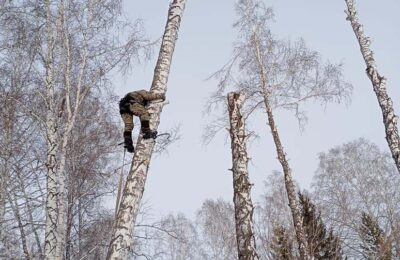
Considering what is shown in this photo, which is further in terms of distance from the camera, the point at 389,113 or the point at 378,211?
the point at 378,211

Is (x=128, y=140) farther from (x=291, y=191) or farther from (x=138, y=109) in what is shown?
(x=291, y=191)

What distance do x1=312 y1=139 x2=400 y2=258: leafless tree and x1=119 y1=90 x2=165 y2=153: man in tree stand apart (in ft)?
53.6

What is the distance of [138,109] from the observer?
457cm

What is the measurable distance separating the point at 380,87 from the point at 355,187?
14904 millimetres

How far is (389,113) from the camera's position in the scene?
667cm

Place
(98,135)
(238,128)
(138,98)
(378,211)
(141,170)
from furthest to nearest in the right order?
(378,211) → (98,135) → (238,128) → (138,98) → (141,170)

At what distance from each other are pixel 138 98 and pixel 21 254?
629 centimetres

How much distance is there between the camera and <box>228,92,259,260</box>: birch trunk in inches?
195

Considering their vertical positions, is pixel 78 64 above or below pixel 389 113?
above

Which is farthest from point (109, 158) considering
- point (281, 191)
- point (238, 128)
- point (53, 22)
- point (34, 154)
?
point (281, 191)

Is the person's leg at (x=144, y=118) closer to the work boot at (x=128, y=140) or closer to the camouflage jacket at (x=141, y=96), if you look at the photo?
the camouflage jacket at (x=141, y=96)

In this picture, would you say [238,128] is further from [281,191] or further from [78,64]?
[281,191]

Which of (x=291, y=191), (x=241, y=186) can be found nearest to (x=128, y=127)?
A: (x=241, y=186)

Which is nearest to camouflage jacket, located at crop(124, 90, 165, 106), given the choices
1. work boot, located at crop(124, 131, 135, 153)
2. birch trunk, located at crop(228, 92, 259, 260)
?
work boot, located at crop(124, 131, 135, 153)
